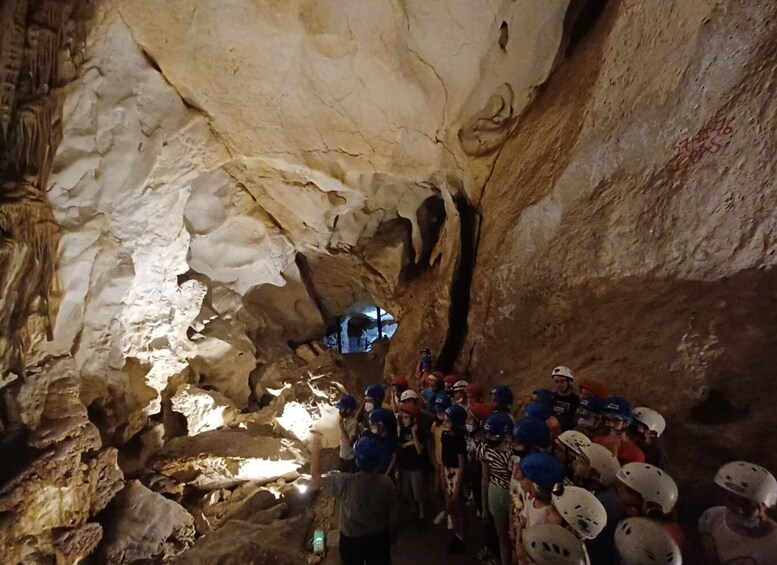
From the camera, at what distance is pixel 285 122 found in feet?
26.6

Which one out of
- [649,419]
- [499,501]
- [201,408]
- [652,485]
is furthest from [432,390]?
[201,408]

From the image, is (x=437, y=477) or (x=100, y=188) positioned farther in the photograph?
(x=100, y=188)

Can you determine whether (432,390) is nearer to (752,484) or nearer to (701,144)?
(752,484)

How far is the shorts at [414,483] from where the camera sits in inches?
194

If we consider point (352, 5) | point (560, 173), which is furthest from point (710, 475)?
point (352, 5)

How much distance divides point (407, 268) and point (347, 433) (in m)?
5.84

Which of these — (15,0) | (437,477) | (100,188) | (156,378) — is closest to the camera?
(437,477)

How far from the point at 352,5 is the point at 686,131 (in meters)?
4.33

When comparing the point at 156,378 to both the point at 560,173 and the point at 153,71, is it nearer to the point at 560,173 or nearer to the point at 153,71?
the point at 153,71

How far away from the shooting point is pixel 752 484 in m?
2.39

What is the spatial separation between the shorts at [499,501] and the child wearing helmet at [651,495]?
1174 mm

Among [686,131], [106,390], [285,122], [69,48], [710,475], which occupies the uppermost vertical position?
[285,122]

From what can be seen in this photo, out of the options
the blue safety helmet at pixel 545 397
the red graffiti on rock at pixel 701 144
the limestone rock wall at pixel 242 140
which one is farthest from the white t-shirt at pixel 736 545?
the limestone rock wall at pixel 242 140

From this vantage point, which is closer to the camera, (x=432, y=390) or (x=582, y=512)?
(x=582, y=512)
